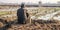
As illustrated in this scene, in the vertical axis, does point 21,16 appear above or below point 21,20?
above

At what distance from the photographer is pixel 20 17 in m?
11.9

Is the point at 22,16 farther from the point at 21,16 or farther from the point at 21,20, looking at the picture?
the point at 21,20

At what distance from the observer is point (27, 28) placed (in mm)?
10648

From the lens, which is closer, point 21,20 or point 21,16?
point 21,20

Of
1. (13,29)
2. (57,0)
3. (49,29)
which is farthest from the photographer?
(57,0)

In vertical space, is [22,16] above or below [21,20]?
above

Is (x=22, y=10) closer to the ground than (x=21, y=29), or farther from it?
farther from it

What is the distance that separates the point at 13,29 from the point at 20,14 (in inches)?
75.5

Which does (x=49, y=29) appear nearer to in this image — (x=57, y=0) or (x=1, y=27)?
(x=1, y=27)

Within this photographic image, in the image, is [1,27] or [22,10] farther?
[22,10]

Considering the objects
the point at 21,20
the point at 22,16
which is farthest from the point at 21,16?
the point at 21,20

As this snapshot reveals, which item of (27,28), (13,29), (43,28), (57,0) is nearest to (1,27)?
(13,29)

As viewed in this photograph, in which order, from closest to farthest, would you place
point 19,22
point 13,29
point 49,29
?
point 13,29
point 49,29
point 19,22

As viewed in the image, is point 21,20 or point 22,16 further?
point 22,16
